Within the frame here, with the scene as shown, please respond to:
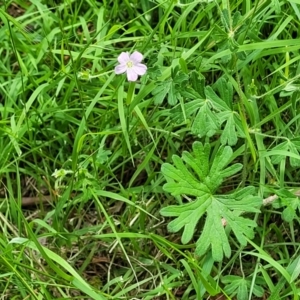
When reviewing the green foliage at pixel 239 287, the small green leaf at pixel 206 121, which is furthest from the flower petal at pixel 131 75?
the green foliage at pixel 239 287

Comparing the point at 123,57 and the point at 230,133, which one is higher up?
the point at 123,57

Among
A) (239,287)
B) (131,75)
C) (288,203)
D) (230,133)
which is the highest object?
(131,75)

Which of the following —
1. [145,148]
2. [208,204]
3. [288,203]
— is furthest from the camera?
[145,148]

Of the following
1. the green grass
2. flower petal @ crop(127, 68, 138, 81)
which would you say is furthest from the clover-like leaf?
flower petal @ crop(127, 68, 138, 81)

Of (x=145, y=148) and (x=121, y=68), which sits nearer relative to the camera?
(x=121, y=68)

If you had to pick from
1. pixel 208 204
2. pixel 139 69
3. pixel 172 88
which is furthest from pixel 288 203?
pixel 139 69

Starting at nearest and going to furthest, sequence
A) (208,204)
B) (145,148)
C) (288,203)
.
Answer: (208,204), (288,203), (145,148)

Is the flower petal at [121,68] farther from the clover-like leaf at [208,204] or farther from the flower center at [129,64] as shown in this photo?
the clover-like leaf at [208,204]

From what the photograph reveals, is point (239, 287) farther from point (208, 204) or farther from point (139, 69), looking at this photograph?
point (139, 69)
